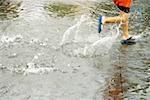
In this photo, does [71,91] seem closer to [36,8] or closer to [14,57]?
[14,57]

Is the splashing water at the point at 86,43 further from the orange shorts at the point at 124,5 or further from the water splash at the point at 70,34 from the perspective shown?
the orange shorts at the point at 124,5

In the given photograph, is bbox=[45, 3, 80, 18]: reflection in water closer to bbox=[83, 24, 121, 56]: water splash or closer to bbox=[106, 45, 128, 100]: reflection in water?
bbox=[83, 24, 121, 56]: water splash

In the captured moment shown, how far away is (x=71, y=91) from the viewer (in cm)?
791

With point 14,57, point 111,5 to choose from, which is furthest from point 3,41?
point 111,5

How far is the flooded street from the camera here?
7.93 meters

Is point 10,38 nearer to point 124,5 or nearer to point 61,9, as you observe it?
point 124,5

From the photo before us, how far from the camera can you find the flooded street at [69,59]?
793 cm

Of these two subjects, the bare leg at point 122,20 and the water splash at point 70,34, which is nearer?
the bare leg at point 122,20

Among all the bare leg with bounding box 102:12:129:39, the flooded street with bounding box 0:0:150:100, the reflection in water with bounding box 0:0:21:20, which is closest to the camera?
the flooded street with bounding box 0:0:150:100

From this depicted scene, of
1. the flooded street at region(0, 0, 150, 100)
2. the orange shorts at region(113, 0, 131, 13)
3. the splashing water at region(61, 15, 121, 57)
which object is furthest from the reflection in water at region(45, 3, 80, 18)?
the orange shorts at region(113, 0, 131, 13)

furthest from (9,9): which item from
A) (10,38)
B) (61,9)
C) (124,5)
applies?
(124,5)

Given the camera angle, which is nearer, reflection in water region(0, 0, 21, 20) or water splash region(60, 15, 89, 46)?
water splash region(60, 15, 89, 46)

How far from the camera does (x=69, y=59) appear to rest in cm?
1012

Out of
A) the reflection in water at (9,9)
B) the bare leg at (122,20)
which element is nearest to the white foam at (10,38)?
the bare leg at (122,20)
